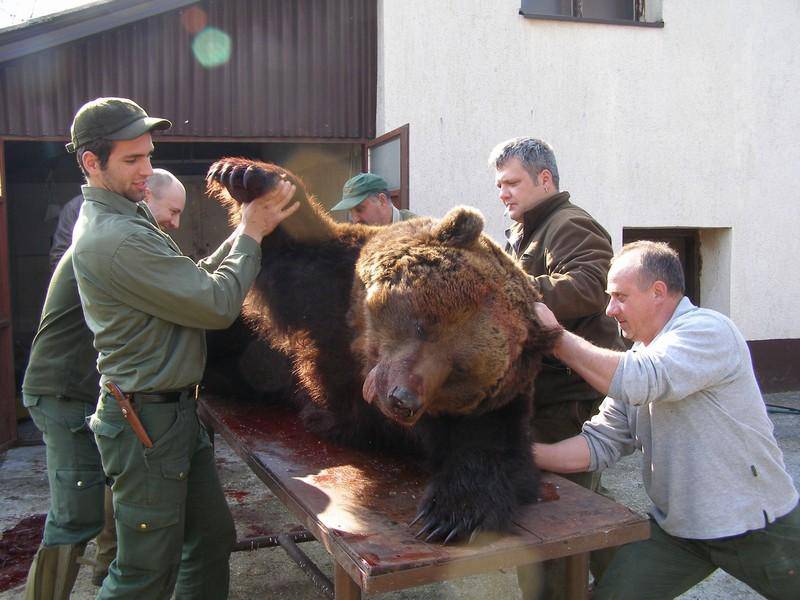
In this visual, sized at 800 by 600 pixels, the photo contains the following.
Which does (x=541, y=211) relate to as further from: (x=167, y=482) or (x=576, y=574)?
(x=167, y=482)

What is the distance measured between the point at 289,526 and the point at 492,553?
11.2ft

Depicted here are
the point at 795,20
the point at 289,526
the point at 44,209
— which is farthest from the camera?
the point at 44,209

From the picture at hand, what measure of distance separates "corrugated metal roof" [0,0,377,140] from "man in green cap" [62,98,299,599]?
4522mm

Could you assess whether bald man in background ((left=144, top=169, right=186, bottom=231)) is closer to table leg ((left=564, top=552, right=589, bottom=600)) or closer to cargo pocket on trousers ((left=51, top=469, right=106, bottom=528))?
cargo pocket on trousers ((left=51, top=469, right=106, bottom=528))

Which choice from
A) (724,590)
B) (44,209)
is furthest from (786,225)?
(44,209)

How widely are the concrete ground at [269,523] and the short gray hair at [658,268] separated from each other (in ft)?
7.53

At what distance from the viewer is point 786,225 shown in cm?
916

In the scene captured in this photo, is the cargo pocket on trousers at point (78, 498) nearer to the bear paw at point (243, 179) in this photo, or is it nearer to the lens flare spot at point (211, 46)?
the bear paw at point (243, 179)

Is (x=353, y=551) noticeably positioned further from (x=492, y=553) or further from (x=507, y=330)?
(x=507, y=330)

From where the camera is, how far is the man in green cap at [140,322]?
8.59 ft

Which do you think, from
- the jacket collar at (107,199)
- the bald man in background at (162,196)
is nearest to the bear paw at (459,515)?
the jacket collar at (107,199)

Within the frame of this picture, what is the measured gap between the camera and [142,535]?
2.70 meters

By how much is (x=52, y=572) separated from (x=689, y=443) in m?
2.86

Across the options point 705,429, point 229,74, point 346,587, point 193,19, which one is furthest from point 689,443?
point 193,19
